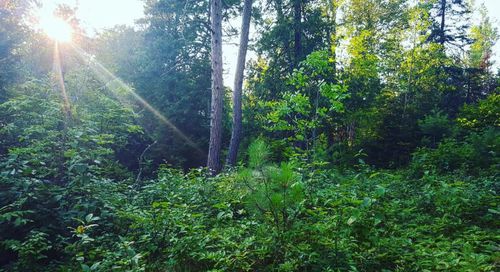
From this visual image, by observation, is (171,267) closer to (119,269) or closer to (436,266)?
(119,269)

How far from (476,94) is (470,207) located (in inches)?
786

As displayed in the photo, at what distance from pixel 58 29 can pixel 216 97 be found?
551cm

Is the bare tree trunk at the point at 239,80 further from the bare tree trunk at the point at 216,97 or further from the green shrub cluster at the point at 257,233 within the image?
the green shrub cluster at the point at 257,233

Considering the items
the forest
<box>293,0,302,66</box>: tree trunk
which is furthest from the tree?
<box>293,0,302,66</box>: tree trunk

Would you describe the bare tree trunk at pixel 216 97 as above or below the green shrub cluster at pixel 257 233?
above

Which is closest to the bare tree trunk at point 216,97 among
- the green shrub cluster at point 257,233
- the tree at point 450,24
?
the green shrub cluster at point 257,233

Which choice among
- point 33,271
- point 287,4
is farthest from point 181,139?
point 33,271

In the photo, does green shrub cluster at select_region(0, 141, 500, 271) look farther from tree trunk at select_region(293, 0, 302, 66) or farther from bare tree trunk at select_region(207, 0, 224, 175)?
tree trunk at select_region(293, 0, 302, 66)

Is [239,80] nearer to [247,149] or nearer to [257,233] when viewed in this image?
[247,149]

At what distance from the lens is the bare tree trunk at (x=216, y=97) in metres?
8.55

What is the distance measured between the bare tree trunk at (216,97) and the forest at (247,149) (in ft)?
0.15

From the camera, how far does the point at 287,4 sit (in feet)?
46.2

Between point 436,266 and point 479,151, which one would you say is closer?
point 436,266

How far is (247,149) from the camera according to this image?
383 inches
